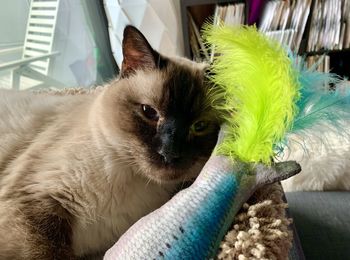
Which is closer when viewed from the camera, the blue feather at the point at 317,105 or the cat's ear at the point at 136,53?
the blue feather at the point at 317,105

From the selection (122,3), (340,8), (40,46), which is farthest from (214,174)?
(340,8)

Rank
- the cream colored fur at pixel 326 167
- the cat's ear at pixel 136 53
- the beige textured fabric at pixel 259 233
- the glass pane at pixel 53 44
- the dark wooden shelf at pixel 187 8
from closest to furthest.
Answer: the beige textured fabric at pixel 259 233
the cat's ear at pixel 136 53
the cream colored fur at pixel 326 167
the glass pane at pixel 53 44
the dark wooden shelf at pixel 187 8

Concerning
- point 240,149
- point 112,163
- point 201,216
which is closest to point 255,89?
point 240,149

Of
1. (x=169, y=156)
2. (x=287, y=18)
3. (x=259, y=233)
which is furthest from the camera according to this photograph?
(x=287, y=18)

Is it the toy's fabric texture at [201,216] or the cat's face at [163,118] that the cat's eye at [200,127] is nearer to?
the cat's face at [163,118]

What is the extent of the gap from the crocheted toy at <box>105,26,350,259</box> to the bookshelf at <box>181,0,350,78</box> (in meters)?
1.69

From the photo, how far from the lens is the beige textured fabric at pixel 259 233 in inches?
23.1

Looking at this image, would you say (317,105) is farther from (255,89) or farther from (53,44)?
(53,44)

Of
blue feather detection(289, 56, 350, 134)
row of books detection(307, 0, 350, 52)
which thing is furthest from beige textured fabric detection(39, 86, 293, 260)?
row of books detection(307, 0, 350, 52)

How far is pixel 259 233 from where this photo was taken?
2.01 feet

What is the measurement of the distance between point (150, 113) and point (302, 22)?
5.78 ft

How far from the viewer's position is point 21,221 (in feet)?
2.67

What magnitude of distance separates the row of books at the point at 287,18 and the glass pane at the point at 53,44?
3.12 feet

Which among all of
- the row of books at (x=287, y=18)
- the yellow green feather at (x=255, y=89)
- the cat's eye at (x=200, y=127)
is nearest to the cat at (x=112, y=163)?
the cat's eye at (x=200, y=127)
